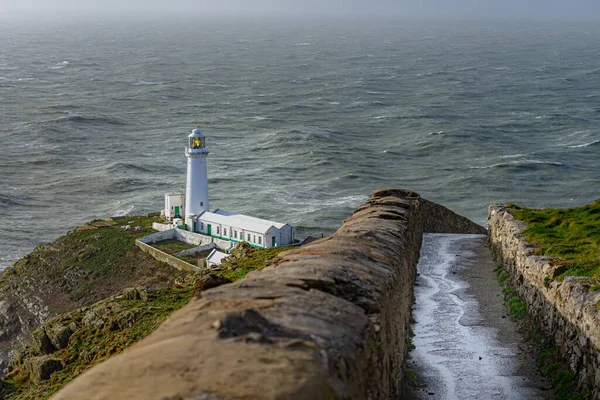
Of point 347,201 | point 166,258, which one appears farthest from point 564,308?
point 347,201

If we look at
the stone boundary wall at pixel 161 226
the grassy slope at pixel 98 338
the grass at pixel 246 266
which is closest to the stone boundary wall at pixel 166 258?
the stone boundary wall at pixel 161 226

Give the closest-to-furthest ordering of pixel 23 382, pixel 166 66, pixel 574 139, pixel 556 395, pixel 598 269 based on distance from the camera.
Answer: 1. pixel 556 395
2. pixel 598 269
3. pixel 23 382
4. pixel 574 139
5. pixel 166 66

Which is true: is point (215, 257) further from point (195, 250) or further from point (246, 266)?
point (246, 266)

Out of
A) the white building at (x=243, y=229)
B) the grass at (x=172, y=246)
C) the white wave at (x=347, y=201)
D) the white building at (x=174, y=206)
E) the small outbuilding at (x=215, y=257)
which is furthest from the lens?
the white wave at (x=347, y=201)

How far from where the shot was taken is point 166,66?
16162 centimetres

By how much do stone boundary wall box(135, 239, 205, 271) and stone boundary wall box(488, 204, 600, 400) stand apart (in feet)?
82.7

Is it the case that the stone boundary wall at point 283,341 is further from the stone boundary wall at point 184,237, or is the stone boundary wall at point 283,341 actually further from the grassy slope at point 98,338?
the stone boundary wall at point 184,237

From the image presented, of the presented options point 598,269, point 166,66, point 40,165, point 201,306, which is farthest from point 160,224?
point 166,66

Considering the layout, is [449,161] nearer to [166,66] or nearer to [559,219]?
[559,219]

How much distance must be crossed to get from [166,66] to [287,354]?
159m

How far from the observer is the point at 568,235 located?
18641mm

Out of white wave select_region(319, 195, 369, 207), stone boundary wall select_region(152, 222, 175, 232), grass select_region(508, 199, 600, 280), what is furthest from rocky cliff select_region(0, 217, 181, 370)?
grass select_region(508, 199, 600, 280)

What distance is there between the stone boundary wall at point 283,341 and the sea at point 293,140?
4344 cm

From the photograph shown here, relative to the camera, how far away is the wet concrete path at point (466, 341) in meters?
12.2
